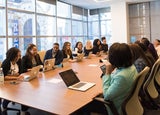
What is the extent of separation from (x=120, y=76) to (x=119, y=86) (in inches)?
3.4

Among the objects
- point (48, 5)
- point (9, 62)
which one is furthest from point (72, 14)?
point (9, 62)

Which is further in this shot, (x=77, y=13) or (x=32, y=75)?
(x=77, y=13)

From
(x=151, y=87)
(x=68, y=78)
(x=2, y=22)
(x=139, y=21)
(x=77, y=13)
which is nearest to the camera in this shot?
(x=68, y=78)

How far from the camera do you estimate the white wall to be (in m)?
8.21

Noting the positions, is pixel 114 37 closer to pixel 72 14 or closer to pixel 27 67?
pixel 72 14

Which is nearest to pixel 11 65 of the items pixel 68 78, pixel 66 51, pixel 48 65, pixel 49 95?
pixel 48 65

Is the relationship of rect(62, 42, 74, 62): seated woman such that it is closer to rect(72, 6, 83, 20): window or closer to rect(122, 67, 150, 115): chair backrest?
rect(122, 67, 150, 115): chair backrest

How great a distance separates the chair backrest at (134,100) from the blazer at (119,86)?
0.15 feet

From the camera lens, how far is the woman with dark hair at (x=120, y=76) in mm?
1596

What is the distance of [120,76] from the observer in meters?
1.59

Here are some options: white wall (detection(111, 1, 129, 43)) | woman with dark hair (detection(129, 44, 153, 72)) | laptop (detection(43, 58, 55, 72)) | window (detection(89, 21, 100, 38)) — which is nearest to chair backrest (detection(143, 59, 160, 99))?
woman with dark hair (detection(129, 44, 153, 72))

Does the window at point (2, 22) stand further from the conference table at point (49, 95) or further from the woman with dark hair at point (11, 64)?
the conference table at point (49, 95)

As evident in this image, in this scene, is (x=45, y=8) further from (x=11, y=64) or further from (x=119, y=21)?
(x=11, y=64)

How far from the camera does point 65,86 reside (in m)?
2.36
